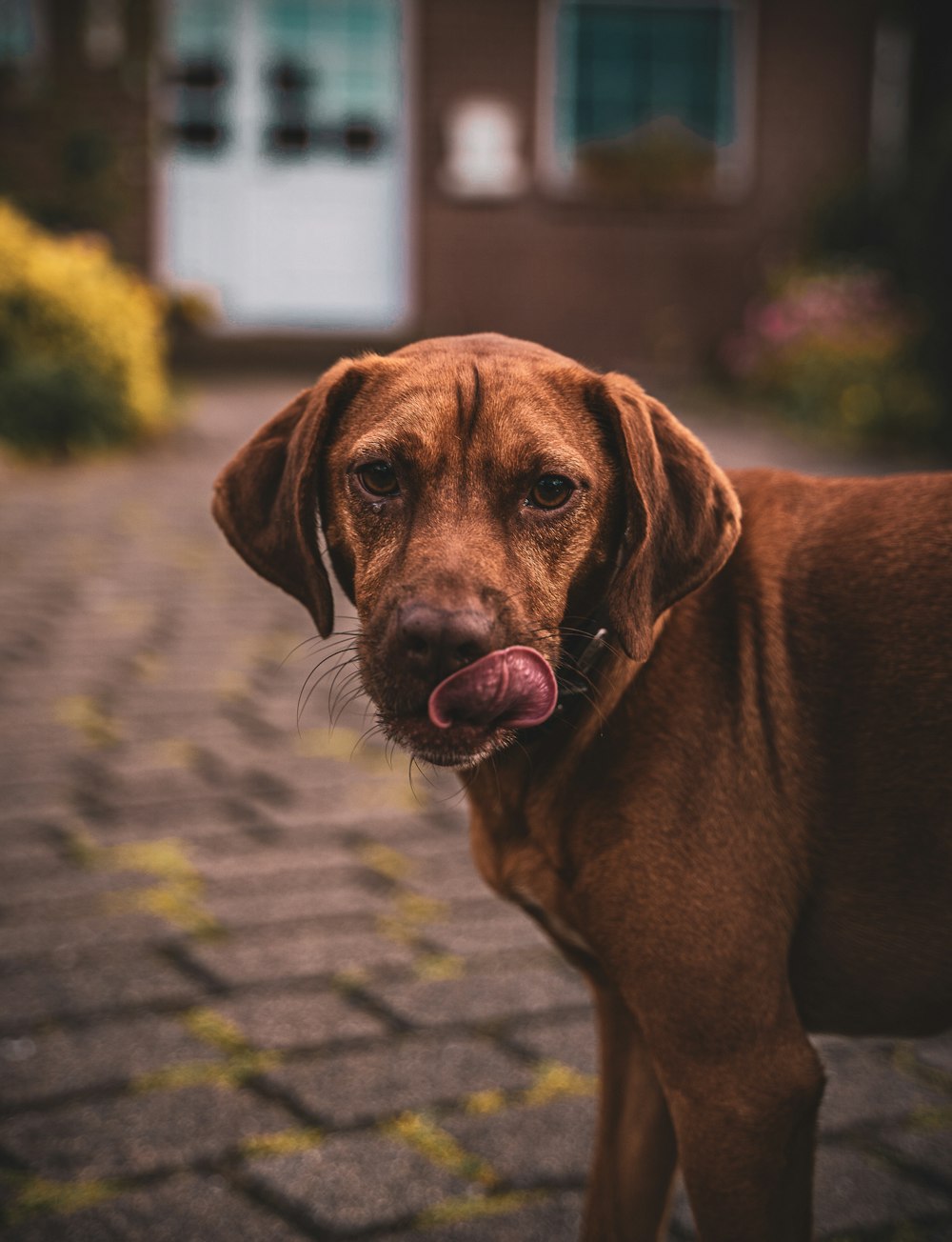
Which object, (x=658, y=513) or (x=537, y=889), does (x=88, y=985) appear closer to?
(x=537, y=889)

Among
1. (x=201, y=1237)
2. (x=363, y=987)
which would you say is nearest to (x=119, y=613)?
(x=363, y=987)

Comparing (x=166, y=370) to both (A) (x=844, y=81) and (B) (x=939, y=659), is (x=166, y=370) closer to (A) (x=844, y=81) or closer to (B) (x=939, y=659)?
(A) (x=844, y=81)

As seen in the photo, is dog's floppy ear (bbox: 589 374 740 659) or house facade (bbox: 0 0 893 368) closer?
dog's floppy ear (bbox: 589 374 740 659)

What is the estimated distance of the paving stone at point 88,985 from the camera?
2.98 metres

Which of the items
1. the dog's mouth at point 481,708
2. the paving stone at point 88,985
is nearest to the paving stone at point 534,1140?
the paving stone at point 88,985

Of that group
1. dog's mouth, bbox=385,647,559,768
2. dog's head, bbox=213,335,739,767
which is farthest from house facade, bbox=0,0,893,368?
dog's mouth, bbox=385,647,559,768

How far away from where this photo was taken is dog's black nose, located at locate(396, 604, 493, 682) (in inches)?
75.1

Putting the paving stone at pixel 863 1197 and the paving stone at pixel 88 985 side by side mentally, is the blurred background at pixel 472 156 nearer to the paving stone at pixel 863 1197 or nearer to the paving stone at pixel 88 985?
the paving stone at pixel 88 985

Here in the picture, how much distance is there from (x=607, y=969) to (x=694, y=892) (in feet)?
0.70

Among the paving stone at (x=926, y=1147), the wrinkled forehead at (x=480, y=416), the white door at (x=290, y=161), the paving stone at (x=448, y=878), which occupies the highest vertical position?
the white door at (x=290, y=161)

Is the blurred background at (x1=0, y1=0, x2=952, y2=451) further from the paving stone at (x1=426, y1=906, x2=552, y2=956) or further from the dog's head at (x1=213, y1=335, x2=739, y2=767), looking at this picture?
the dog's head at (x1=213, y1=335, x2=739, y2=767)

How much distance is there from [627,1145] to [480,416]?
1.30 m

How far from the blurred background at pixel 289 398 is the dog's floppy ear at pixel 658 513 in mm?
1188

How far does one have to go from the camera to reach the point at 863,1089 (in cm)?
283
